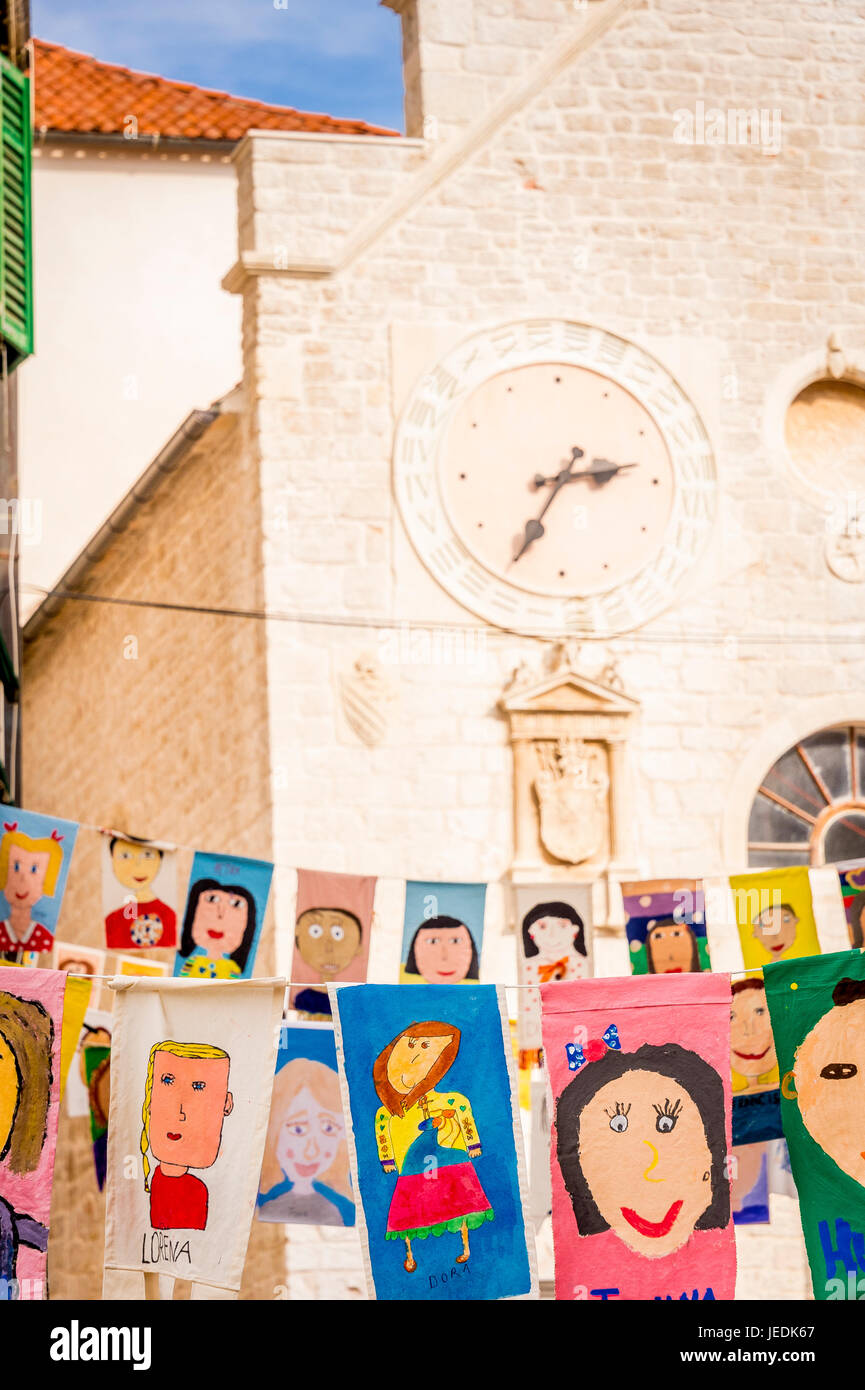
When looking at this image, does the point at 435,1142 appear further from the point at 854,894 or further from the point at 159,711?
the point at 159,711

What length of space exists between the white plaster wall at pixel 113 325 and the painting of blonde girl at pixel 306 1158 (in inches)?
384

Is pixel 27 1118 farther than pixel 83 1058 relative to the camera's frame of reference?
No

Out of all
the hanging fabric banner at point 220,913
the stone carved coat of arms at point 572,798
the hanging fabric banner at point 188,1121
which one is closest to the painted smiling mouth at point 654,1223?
the hanging fabric banner at point 188,1121

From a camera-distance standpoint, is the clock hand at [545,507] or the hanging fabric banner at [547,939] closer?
the hanging fabric banner at [547,939]

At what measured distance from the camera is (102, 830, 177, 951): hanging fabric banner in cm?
1039

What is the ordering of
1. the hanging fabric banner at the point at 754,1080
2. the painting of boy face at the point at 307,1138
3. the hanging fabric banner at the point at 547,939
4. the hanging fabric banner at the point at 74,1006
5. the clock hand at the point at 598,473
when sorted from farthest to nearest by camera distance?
the clock hand at the point at 598,473, the hanging fabric banner at the point at 547,939, the painting of boy face at the point at 307,1138, the hanging fabric banner at the point at 754,1080, the hanging fabric banner at the point at 74,1006

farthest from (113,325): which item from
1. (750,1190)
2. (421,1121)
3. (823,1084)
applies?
(823,1084)

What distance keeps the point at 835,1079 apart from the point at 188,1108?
7.65 feet

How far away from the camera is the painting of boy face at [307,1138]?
33.0ft

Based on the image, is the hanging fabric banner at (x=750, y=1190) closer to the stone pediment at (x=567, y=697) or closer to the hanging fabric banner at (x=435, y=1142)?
the hanging fabric banner at (x=435, y=1142)

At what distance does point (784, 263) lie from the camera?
13.4 meters

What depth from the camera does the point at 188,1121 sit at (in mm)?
7832

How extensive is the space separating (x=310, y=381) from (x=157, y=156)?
26.7 feet
